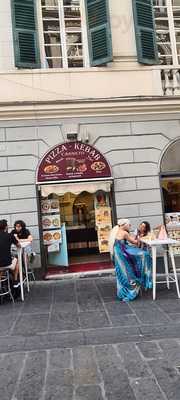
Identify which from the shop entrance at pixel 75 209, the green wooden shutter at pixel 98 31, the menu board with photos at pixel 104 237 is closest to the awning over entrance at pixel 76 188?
the shop entrance at pixel 75 209

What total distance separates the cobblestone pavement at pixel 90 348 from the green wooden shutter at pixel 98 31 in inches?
235

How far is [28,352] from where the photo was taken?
5703 mm

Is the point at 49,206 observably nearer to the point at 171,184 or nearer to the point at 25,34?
the point at 171,184

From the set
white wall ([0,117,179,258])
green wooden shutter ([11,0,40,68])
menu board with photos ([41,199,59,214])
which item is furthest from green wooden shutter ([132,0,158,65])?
menu board with photos ([41,199,59,214])

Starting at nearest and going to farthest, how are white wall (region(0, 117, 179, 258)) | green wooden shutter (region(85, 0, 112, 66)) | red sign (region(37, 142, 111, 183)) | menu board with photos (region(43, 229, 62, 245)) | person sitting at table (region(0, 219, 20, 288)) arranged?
person sitting at table (region(0, 219, 20, 288))
white wall (region(0, 117, 179, 258))
red sign (region(37, 142, 111, 183))
menu board with photos (region(43, 229, 62, 245))
green wooden shutter (region(85, 0, 112, 66))

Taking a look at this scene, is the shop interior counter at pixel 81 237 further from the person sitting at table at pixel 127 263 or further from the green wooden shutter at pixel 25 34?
the green wooden shutter at pixel 25 34

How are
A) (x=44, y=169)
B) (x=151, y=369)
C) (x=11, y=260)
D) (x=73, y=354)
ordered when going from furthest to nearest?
(x=44, y=169)
(x=11, y=260)
(x=73, y=354)
(x=151, y=369)

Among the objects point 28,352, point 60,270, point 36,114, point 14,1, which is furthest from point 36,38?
point 28,352

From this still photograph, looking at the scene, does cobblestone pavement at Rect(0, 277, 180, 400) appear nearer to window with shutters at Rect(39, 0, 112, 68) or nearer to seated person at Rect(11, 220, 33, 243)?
seated person at Rect(11, 220, 33, 243)

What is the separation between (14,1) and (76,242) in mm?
6002

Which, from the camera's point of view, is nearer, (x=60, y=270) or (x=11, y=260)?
(x=11, y=260)

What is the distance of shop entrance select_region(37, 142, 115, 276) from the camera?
1166cm

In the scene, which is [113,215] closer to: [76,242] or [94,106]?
[76,242]

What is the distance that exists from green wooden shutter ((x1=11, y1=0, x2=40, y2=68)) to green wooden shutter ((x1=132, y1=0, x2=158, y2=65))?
8.21 ft
